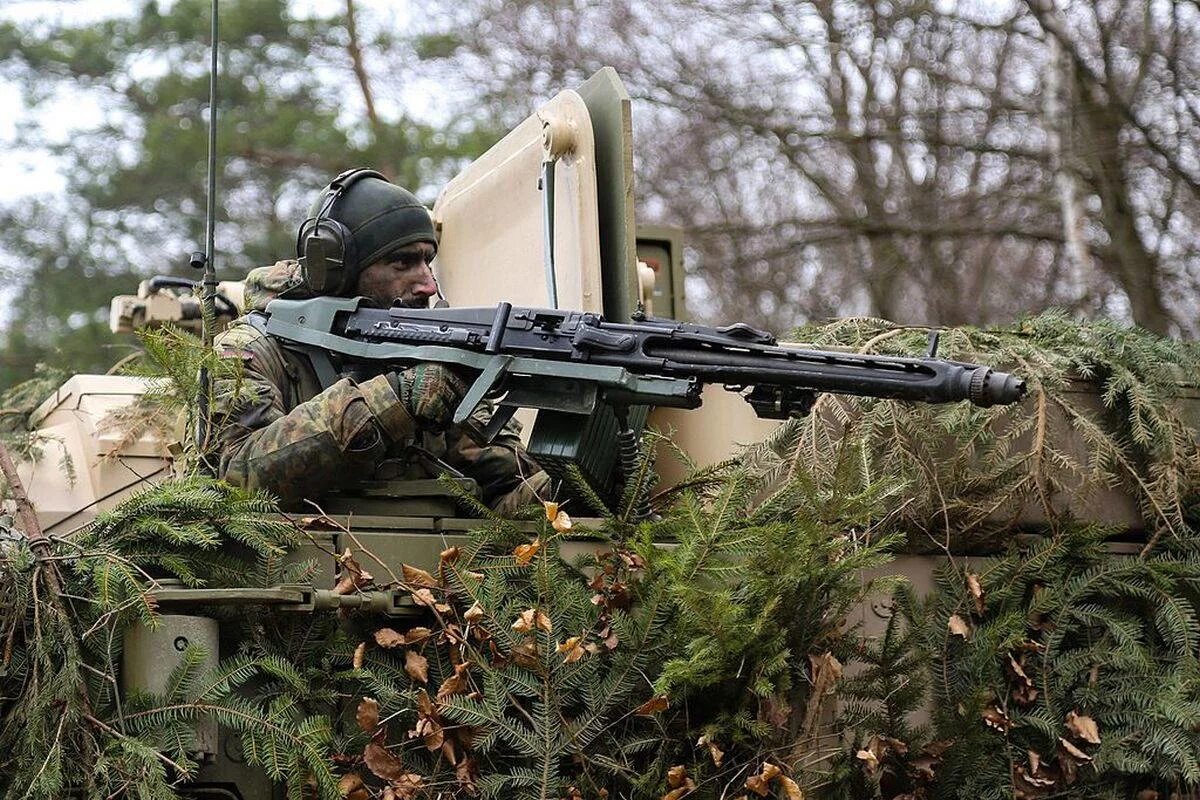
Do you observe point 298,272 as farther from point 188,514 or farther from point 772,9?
Result: point 772,9

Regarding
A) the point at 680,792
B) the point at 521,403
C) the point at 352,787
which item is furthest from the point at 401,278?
the point at 680,792

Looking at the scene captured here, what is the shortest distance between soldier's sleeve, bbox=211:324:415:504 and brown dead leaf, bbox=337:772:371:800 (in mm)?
891

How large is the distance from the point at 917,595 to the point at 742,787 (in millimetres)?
1053

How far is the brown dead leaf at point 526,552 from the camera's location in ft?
14.2

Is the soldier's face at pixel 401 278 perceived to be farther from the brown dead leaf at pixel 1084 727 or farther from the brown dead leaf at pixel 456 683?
the brown dead leaf at pixel 1084 727

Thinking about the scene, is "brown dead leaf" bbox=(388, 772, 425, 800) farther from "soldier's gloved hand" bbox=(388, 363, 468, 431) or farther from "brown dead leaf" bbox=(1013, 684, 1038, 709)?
"brown dead leaf" bbox=(1013, 684, 1038, 709)

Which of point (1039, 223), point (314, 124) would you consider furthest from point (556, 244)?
point (314, 124)

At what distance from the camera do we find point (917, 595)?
16.5ft

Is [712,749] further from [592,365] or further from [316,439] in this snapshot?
[316,439]

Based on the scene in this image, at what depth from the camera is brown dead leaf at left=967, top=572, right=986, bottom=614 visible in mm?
4832

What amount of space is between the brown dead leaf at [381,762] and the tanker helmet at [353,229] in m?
1.61

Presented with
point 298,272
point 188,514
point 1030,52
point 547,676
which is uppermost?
point 1030,52

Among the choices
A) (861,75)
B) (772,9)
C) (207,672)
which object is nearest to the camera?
(207,672)

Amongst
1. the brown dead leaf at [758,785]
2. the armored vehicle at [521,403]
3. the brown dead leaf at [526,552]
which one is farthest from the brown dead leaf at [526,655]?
the brown dead leaf at [758,785]
